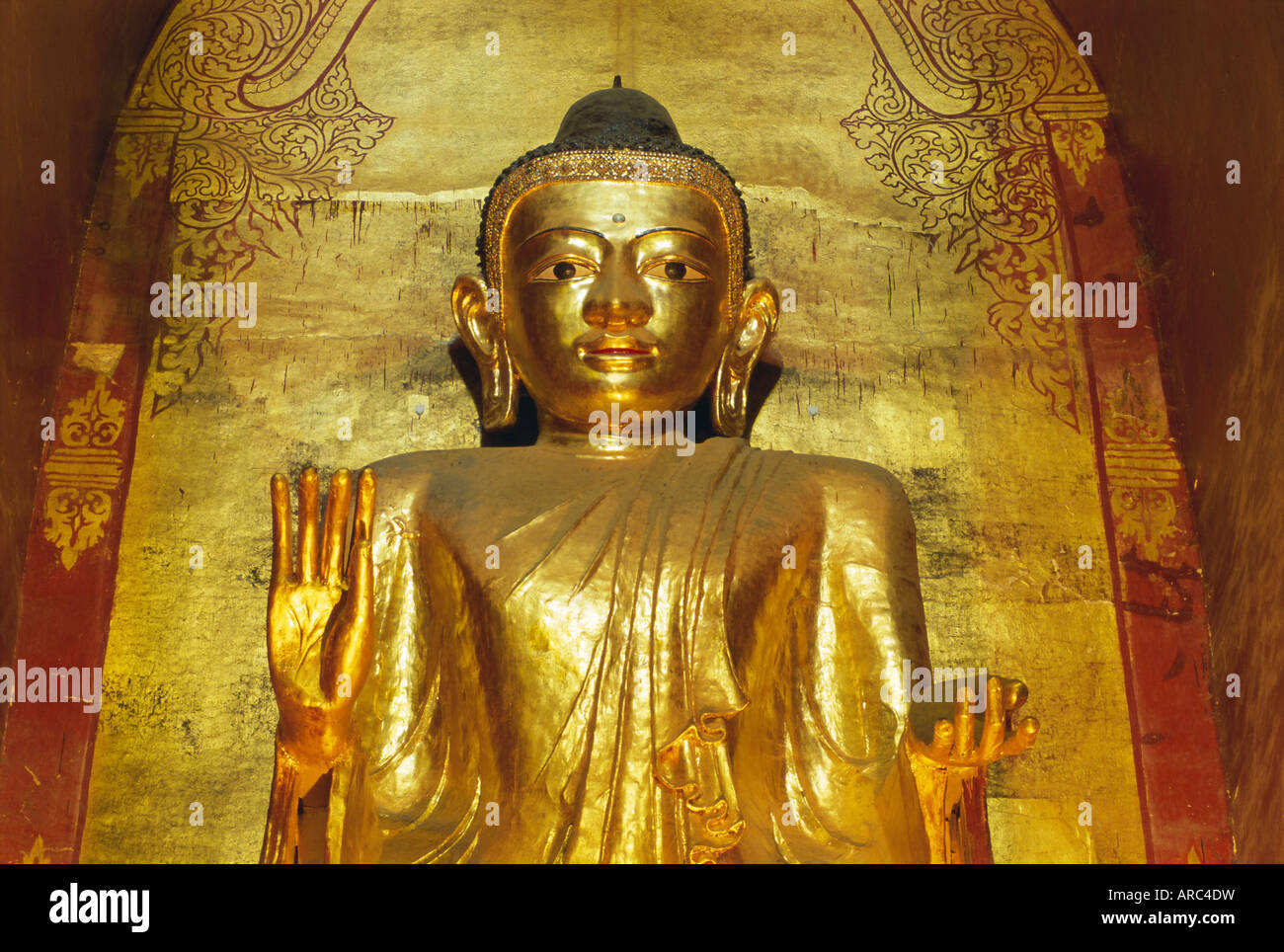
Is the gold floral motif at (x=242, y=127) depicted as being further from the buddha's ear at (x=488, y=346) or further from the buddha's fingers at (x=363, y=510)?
the buddha's fingers at (x=363, y=510)

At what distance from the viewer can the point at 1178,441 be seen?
5469 mm

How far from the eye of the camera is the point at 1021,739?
4172 mm

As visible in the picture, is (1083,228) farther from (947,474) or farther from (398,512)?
(398,512)

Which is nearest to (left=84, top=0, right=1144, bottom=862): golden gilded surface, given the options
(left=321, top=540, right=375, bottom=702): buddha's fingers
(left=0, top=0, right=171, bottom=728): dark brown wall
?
(left=0, top=0, right=171, bottom=728): dark brown wall

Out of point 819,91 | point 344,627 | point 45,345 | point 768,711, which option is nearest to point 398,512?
point 344,627

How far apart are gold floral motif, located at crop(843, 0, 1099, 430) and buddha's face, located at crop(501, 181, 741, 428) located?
1.15 meters

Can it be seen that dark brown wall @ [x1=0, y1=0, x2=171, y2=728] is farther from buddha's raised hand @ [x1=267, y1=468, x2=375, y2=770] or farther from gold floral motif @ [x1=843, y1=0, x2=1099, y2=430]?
gold floral motif @ [x1=843, y1=0, x2=1099, y2=430]

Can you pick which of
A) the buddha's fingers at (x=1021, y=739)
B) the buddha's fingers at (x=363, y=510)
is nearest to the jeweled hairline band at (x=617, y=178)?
the buddha's fingers at (x=363, y=510)

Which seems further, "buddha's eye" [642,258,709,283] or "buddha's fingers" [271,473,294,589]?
"buddha's eye" [642,258,709,283]

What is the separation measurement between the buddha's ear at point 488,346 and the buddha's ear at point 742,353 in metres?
0.54

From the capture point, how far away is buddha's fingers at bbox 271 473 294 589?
4.16 m

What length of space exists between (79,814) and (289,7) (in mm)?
2615

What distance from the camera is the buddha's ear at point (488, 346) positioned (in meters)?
5.01

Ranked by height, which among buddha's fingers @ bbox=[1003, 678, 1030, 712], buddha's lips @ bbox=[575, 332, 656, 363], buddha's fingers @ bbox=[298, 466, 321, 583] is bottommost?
buddha's fingers @ bbox=[1003, 678, 1030, 712]
